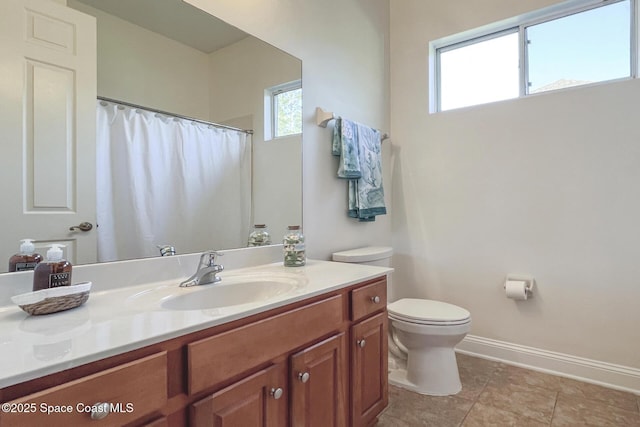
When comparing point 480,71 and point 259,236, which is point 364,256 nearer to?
point 259,236

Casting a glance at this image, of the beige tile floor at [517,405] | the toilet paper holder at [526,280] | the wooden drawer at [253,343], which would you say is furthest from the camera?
the toilet paper holder at [526,280]

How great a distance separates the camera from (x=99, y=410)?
600mm

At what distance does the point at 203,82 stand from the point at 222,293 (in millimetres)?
886

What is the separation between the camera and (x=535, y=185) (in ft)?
7.08

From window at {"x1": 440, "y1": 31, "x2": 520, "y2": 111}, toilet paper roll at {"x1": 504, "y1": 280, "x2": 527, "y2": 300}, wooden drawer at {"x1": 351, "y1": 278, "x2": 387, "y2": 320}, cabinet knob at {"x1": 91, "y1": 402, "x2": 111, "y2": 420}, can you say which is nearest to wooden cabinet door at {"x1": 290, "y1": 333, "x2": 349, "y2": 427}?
wooden drawer at {"x1": 351, "y1": 278, "x2": 387, "y2": 320}

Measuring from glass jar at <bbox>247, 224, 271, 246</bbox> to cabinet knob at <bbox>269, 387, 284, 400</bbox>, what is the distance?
29.5 inches

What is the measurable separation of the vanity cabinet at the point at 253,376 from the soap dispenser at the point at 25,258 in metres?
0.55

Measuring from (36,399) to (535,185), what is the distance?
252 centimetres

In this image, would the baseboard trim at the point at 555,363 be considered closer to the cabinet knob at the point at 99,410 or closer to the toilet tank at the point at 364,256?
the toilet tank at the point at 364,256

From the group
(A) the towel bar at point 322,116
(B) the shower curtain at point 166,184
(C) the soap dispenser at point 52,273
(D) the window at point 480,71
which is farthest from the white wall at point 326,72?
(C) the soap dispenser at point 52,273

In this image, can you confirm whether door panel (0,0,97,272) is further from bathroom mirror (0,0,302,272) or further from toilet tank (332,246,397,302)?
toilet tank (332,246,397,302)

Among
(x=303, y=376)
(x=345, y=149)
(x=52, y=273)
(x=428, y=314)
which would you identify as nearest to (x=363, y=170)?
(x=345, y=149)

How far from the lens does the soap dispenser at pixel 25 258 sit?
3.01ft

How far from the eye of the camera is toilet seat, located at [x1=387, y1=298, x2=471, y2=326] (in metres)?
1.77
